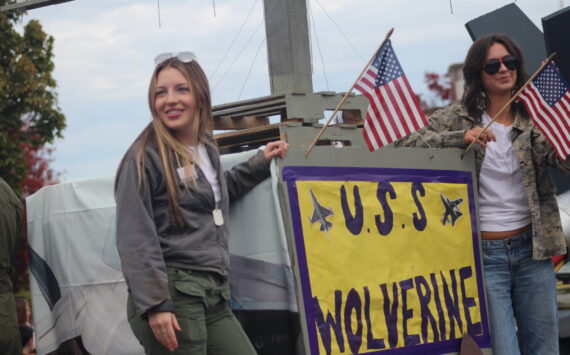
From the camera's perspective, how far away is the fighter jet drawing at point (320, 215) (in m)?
4.00

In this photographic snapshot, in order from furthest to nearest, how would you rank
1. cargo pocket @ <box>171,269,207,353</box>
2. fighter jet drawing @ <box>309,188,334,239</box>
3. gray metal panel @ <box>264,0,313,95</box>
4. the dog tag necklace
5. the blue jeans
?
gray metal panel @ <box>264,0,313,95</box>, the blue jeans, fighter jet drawing @ <box>309,188,334,239</box>, the dog tag necklace, cargo pocket @ <box>171,269,207,353</box>

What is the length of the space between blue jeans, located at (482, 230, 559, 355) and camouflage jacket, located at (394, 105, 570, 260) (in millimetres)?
86

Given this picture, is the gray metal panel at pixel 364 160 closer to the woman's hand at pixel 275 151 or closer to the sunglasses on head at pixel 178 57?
the woman's hand at pixel 275 151

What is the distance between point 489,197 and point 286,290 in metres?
1.30

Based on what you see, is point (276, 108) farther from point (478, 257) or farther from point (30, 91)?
point (30, 91)

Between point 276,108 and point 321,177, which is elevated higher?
point 276,108

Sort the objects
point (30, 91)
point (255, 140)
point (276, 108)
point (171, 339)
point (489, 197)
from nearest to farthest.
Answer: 1. point (171, 339)
2. point (489, 197)
3. point (255, 140)
4. point (276, 108)
5. point (30, 91)

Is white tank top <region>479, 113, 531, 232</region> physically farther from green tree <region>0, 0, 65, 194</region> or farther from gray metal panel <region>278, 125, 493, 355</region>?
green tree <region>0, 0, 65, 194</region>

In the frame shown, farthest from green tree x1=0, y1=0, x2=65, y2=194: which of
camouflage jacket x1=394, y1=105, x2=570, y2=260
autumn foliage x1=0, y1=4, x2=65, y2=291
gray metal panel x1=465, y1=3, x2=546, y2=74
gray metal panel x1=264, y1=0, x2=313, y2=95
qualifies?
camouflage jacket x1=394, y1=105, x2=570, y2=260

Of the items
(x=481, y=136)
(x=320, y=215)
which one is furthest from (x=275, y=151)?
(x=481, y=136)

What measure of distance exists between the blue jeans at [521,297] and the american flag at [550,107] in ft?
1.59

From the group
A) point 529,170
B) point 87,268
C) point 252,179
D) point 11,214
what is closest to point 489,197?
point 529,170

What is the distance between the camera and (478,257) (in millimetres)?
4648

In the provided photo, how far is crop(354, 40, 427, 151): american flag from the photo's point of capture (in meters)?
4.31
